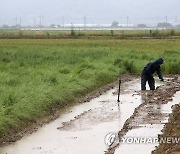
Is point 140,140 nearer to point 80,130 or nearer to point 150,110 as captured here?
point 80,130

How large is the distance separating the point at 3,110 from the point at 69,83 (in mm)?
5274

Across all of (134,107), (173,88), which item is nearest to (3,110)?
(134,107)

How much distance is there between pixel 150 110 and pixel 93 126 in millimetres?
1998

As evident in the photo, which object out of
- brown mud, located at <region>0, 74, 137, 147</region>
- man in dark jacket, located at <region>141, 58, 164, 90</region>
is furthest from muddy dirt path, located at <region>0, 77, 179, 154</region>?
man in dark jacket, located at <region>141, 58, 164, 90</region>

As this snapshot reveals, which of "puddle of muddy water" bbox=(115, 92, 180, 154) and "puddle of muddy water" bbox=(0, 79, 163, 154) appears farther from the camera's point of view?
"puddle of muddy water" bbox=(0, 79, 163, 154)

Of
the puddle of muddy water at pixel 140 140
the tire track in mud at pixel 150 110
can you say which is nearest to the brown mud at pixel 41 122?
the tire track in mud at pixel 150 110

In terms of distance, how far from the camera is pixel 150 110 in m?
12.0

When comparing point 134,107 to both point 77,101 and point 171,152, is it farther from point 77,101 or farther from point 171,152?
point 171,152

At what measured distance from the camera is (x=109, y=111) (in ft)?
42.0

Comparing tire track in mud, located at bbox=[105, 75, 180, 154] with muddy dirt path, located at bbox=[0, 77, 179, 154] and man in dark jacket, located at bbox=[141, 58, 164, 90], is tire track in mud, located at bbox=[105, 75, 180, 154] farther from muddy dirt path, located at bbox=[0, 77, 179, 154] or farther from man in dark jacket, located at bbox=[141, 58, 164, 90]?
man in dark jacket, located at bbox=[141, 58, 164, 90]

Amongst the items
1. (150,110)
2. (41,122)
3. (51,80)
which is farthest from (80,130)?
(51,80)

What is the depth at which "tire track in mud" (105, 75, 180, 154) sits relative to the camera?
9.89 metres

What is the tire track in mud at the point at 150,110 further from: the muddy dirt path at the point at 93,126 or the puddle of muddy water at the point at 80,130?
the puddle of muddy water at the point at 80,130

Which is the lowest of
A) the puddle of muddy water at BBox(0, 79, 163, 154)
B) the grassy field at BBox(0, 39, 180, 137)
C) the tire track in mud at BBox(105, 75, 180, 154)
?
the puddle of muddy water at BBox(0, 79, 163, 154)
